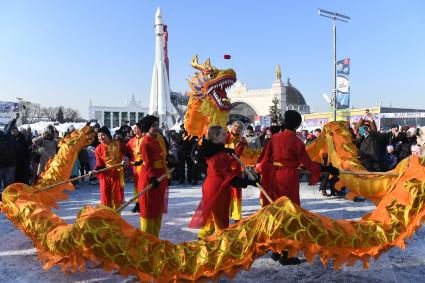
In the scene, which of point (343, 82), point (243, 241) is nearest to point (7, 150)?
point (243, 241)

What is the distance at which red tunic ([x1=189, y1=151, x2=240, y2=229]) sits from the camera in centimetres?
426

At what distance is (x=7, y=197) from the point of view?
4133 millimetres

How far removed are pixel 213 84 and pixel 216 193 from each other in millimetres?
2510

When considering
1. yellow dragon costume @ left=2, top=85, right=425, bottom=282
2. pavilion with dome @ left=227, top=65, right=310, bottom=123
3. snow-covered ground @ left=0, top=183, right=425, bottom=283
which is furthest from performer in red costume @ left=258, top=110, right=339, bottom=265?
pavilion with dome @ left=227, top=65, right=310, bottom=123

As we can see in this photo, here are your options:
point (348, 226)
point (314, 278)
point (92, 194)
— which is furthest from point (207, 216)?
point (92, 194)

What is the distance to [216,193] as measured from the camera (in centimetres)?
428

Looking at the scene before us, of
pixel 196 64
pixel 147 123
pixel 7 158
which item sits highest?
pixel 196 64

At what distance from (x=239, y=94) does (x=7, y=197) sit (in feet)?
239

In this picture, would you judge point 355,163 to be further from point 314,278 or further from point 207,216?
point 207,216

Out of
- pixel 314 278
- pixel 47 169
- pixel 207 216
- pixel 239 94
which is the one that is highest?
pixel 239 94

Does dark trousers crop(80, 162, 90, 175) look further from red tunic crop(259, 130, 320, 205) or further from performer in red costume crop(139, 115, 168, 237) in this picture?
red tunic crop(259, 130, 320, 205)

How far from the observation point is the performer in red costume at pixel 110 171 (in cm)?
620

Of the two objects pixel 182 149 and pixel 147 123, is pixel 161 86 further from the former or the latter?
pixel 147 123

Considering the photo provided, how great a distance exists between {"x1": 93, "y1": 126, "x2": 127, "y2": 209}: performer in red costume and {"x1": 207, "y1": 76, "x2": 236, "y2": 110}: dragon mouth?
5.69 ft
